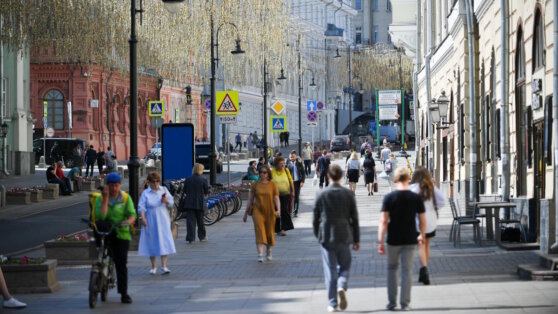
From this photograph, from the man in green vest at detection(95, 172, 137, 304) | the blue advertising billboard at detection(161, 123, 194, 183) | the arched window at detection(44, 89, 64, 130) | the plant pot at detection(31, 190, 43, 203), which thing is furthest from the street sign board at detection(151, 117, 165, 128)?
the man in green vest at detection(95, 172, 137, 304)

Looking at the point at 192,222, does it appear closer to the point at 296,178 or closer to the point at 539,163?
the point at 539,163

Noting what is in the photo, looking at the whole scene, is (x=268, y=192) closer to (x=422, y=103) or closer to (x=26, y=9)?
(x=26, y=9)

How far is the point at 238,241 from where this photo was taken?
90.7ft

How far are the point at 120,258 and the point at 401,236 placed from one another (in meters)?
3.85

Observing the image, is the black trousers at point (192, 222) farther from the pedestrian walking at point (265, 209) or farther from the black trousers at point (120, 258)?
the black trousers at point (120, 258)

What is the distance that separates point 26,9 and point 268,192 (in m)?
20.5

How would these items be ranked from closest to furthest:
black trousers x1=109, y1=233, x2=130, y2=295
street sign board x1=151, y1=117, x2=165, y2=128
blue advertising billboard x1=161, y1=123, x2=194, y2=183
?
black trousers x1=109, y1=233, x2=130, y2=295, blue advertising billboard x1=161, y1=123, x2=194, y2=183, street sign board x1=151, y1=117, x2=165, y2=128

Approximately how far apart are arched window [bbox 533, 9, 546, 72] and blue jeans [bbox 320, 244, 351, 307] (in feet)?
28.0

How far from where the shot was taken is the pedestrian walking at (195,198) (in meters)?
26.0

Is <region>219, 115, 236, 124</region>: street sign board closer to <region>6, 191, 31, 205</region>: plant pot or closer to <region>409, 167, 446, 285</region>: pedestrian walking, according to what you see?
<region>6, 191, 31, 205</region>: plant pot

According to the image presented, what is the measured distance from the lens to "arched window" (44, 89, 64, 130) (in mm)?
79688

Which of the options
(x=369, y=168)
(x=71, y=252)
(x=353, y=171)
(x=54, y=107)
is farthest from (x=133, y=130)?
(x=54, y=107)

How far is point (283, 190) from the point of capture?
2778 cm

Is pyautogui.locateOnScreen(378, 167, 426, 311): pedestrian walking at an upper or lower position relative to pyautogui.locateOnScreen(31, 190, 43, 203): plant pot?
upper
